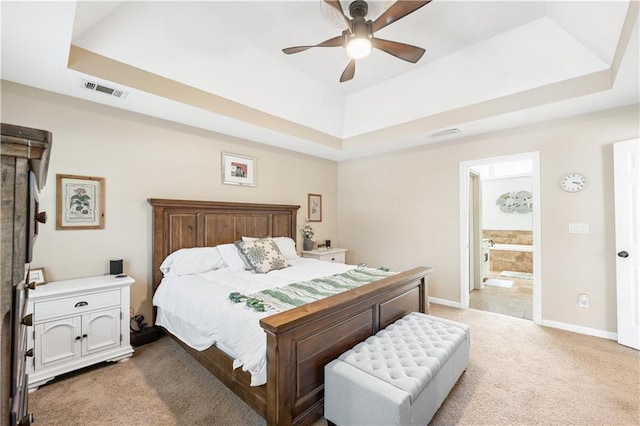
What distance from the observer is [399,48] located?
2.42 metres

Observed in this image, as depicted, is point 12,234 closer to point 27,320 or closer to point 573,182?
point 27,320

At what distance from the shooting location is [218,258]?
11.0 feet

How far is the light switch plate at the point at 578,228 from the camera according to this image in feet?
10.7

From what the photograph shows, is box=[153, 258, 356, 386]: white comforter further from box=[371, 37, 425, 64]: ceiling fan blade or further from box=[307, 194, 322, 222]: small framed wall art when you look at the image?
box=[371, 37, 425, 64]: ceiling fan blade

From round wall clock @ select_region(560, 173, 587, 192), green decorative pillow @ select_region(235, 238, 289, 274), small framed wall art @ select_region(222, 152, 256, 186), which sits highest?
small framed wall art @ select_region(222, 152, 256, 186)

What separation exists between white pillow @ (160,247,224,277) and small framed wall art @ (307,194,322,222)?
2.23 metres

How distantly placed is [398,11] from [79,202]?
10.9 feet

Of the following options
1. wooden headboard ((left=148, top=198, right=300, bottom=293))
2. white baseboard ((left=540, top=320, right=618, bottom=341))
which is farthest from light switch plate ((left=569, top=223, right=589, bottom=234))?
wooden headboard ((left=148, top=198, right=300, bottom=293))

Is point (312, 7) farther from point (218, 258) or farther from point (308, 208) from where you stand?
point (308, 208)

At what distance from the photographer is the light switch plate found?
327 centimetres

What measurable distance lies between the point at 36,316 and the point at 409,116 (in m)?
4.48

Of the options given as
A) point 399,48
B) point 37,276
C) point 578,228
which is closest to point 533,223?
point 578,228

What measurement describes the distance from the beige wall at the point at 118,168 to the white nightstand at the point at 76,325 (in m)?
0.33

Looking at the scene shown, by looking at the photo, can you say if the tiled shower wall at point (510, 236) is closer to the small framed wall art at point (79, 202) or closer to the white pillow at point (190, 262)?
the white pillow at point (190, 262)
